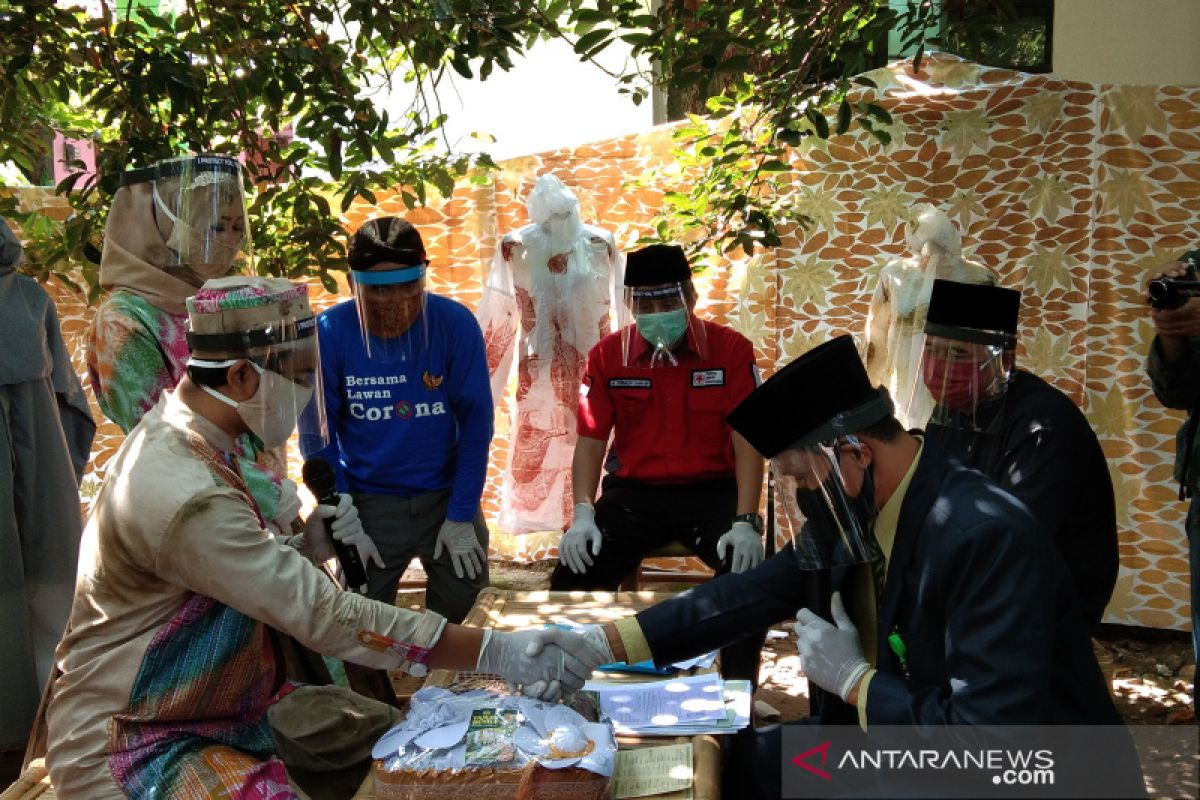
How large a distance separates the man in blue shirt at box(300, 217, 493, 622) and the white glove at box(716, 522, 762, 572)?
0.83 m

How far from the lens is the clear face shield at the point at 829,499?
209cm

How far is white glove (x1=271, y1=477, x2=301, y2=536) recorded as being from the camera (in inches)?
120

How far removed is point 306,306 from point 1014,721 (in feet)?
5.38

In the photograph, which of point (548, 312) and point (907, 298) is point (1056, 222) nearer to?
point (907, 298)

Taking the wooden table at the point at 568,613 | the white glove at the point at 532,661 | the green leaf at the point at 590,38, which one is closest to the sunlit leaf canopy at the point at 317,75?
the green leaf at the point at 590,38

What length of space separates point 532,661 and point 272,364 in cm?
82

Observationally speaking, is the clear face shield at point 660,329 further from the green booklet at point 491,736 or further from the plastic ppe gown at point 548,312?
the green booklet at point 491,736

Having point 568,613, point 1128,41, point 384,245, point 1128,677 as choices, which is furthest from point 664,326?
point 1128,41

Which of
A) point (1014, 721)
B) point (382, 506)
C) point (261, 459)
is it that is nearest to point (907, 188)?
point (382, 506)

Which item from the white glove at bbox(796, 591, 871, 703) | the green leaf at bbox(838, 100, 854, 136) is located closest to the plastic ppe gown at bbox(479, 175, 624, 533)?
the green leaf at bbox(838, 100, 854, 136)

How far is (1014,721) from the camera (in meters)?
1.82

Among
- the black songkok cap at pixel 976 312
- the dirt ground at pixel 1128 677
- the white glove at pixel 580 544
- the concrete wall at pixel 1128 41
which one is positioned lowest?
the dirt ground at pixel 1128 677

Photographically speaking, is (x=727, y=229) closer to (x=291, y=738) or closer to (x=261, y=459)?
(x=261, y=459)

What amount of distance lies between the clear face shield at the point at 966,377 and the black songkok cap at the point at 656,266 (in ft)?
4.01
